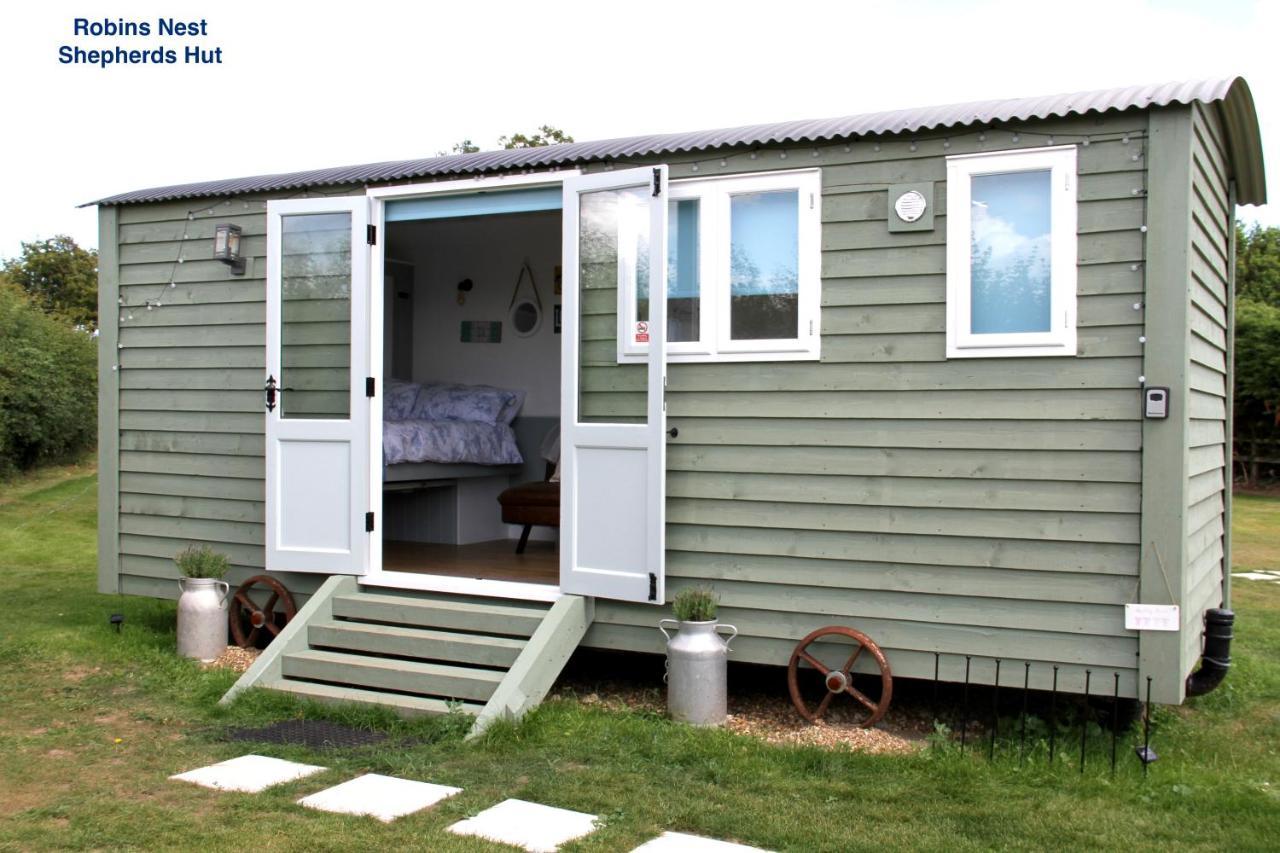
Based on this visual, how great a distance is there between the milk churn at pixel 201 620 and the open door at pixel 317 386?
14.0 inches

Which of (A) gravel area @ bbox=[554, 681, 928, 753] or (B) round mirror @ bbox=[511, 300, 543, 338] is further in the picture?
(B) round mirror @ bbox=[511, 300, 543, 338]

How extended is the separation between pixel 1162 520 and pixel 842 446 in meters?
1.24

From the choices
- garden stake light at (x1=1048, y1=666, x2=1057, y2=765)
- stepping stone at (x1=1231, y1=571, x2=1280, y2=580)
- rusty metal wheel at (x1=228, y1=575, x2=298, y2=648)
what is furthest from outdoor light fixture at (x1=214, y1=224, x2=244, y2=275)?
stepping stone at (x1=1231, y1=571, x2=1280, y2=580)

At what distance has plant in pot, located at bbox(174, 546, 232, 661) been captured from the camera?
224 inches

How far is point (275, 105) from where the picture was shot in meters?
13.8

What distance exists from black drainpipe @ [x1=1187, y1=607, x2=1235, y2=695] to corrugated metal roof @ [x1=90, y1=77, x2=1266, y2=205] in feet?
7.01

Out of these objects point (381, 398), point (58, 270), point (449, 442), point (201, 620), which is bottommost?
point (201, 620)

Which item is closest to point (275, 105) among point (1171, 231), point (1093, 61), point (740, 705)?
point (1093, 61)

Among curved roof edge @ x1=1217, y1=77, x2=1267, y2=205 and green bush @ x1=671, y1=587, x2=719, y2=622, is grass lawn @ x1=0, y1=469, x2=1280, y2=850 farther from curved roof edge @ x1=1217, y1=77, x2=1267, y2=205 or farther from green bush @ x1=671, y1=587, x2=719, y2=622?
curved roof edge @ x1=1217, y1=77, x2=1267, y2=205

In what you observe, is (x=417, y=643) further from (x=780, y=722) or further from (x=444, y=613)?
(x=780, y=722)

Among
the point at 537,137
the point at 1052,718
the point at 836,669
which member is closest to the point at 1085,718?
the point at 1052,718

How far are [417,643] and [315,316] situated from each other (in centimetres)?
181

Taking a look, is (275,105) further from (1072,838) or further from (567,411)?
(1072,838)

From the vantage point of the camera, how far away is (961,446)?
4406 mm
